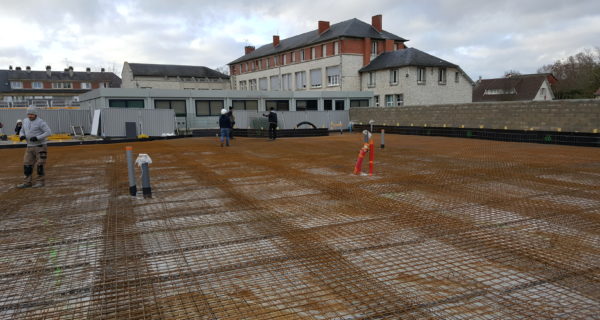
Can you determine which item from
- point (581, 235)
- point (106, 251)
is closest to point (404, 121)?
point (581, 235)

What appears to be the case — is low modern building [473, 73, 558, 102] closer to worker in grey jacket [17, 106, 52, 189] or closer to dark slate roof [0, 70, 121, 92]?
worker in grey jacket [17, 106, 52, 189]

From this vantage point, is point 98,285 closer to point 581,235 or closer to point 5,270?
point 5,270

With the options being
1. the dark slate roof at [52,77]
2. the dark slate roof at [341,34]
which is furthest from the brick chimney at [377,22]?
the dark slate roof at [52,77]

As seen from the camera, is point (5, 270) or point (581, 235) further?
point (581, 235)

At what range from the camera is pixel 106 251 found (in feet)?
14.9

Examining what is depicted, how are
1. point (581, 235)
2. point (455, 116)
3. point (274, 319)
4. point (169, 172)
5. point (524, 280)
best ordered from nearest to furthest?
1. point (274, 319)
2. point (524, 280)
3. point (581, 235)
4. point (169, 172)
5. point (455, 116)

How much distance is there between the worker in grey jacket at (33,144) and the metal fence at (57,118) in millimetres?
19796

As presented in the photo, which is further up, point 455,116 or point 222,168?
point 455,116

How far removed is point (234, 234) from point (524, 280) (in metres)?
3.32

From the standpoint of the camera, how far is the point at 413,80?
41.0 m

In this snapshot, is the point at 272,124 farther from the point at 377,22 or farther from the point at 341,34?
the point at 377,22

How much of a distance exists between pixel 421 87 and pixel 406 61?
3.26 meters

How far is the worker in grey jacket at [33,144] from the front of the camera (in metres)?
8.45

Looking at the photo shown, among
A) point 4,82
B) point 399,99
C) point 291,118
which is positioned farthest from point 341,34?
point 4,82
